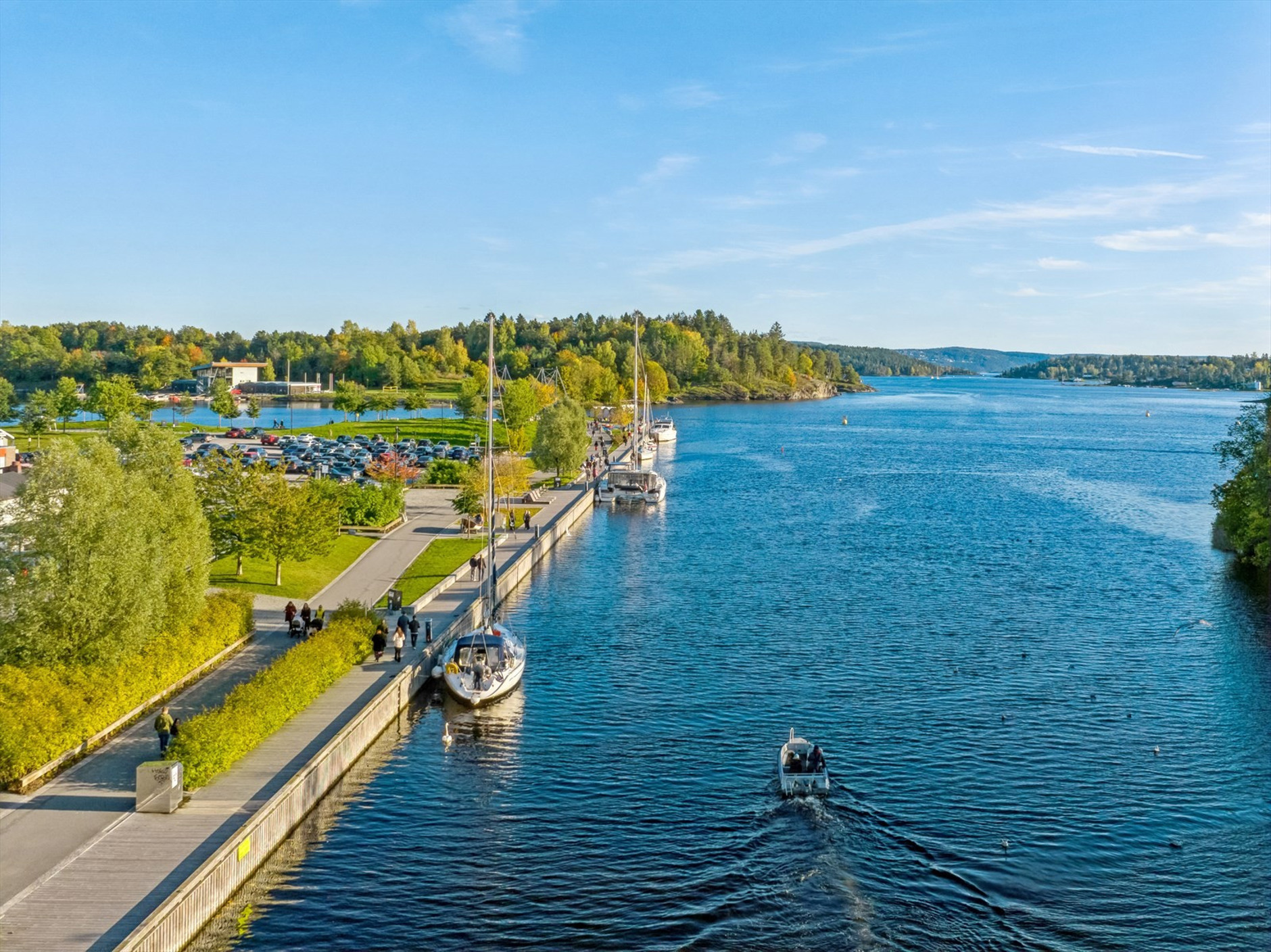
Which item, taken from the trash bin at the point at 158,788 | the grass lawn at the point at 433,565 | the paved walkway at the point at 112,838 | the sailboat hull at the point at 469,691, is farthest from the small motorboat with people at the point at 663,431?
the trash bin at the point at 158,788

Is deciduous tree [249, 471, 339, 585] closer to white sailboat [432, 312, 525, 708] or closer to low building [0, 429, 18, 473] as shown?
white sailboat [432, 312, 525, 708]

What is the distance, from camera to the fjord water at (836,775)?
70.7 feet

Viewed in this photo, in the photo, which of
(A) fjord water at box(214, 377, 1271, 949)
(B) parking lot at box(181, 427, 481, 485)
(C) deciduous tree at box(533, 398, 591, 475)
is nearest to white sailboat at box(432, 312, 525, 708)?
(A) fjord water at box(214, 377, 1271, 949)

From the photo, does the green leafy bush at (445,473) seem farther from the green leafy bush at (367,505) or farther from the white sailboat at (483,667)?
the white sailboat at (483,667)

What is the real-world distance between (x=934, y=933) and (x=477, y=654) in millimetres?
17368

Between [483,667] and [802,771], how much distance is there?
11.2 metres

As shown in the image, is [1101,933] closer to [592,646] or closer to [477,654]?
[477,654]

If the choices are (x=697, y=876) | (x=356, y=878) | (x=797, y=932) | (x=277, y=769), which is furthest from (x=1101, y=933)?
(x=277, y=769)

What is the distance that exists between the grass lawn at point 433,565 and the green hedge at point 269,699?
7.33 m

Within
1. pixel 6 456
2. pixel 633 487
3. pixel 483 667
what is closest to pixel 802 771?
pixel 483 667

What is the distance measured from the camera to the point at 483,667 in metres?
33.7

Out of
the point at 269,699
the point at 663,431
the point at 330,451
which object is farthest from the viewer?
the point at 663,431

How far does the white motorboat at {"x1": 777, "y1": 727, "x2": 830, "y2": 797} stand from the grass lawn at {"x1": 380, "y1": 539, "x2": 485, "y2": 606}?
19.6 m

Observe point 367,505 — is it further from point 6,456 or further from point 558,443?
point 6,456
